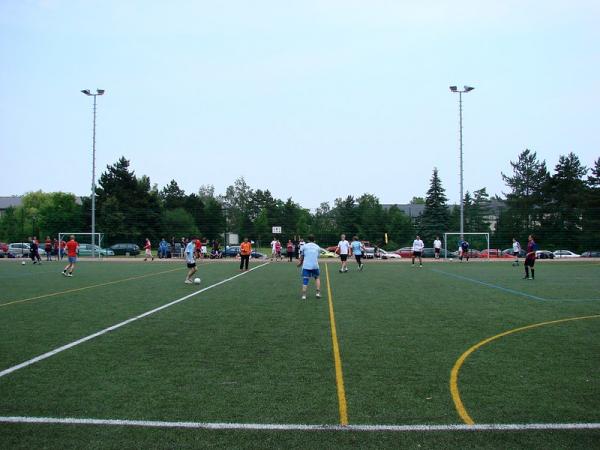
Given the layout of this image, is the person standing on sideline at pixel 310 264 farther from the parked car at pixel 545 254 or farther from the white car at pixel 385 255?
the parked car at pixel 545 254

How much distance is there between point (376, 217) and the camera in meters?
64.8

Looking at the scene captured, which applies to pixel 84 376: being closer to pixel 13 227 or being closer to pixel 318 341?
pixel 318 341

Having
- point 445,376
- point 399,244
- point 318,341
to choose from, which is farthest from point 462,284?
point 399,244

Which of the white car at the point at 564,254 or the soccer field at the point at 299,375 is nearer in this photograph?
the soccer field at the point at 299,375

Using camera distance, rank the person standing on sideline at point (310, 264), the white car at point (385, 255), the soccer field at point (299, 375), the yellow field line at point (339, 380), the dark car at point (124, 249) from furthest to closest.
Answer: the dark car at point (124, 249) → the white car at point (385, 255) → the person standing on sideline at point (310, 264) → the yellow field line at point (339, 380) → the soccer field at point (299, 375)

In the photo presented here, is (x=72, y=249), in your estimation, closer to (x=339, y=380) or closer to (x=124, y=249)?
(x=339, y=380)

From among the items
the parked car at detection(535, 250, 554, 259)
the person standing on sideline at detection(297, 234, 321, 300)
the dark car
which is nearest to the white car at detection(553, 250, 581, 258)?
the parked car at detection(535, 250, 554, 259)

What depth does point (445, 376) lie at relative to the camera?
6.37 metres

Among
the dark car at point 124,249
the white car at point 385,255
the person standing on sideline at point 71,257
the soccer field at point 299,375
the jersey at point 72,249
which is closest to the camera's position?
the soccer field at point 299,375

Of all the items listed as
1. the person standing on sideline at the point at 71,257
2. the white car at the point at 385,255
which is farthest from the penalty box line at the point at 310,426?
the white car at the point at 385,255

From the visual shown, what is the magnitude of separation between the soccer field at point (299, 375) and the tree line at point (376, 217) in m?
40.1

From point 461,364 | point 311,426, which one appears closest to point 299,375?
point 311,426

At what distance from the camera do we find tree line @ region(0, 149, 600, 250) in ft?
167

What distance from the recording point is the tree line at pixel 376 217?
167ft
